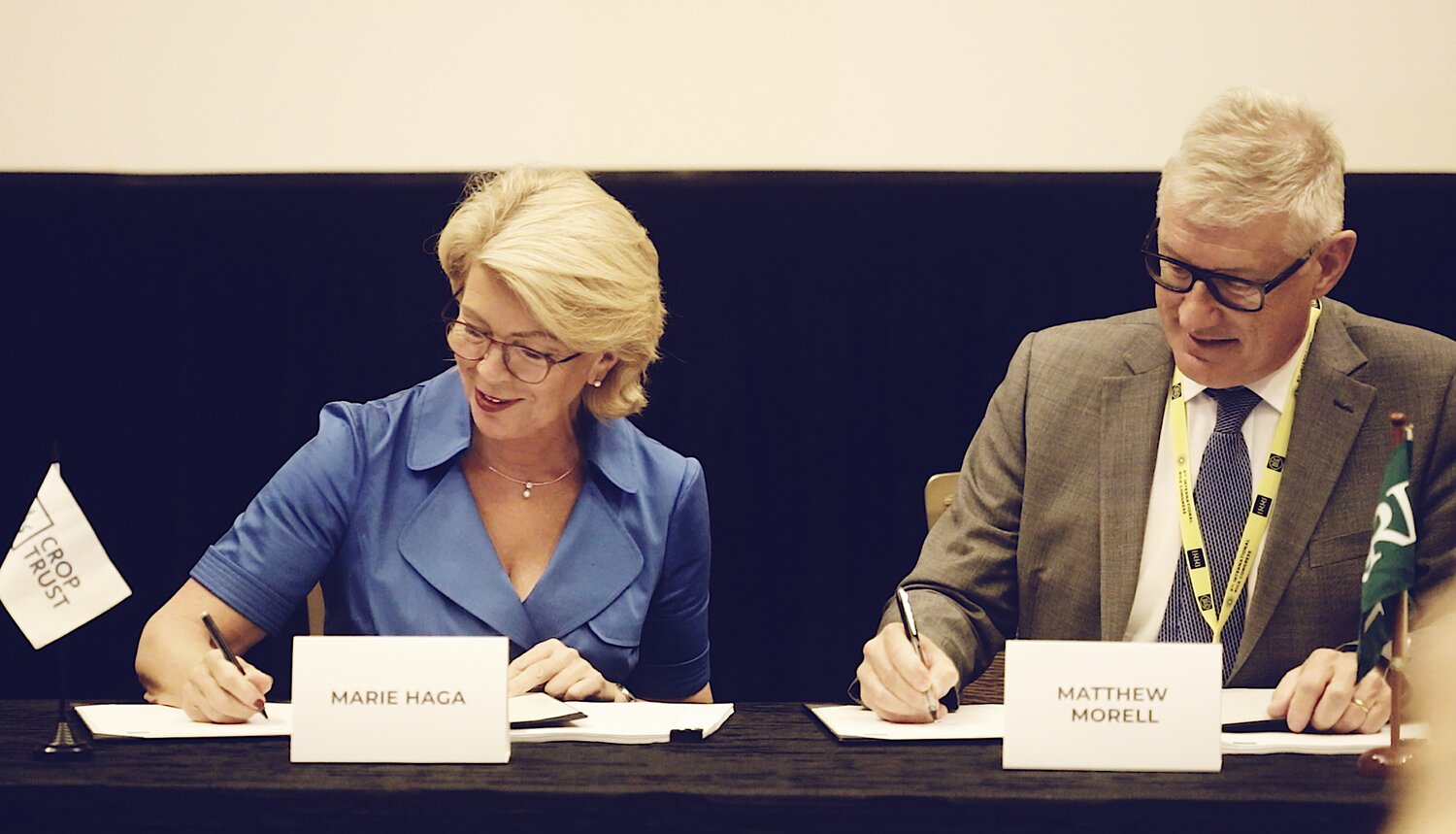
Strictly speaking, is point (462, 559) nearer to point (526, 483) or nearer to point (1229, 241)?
point (526, 483)

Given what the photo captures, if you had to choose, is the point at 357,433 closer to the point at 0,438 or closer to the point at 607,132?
the point at 607,132

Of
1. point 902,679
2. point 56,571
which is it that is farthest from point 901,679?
point 56,571

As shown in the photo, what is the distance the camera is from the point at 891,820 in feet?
4.40

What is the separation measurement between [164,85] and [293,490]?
1.10 m

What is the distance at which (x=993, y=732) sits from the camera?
1.66 m

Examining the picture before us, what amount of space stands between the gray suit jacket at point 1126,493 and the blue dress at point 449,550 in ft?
1.40

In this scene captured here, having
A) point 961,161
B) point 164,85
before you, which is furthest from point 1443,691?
point 164,85

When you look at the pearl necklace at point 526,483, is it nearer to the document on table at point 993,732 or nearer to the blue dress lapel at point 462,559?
the blue dress lapel at point 462,559

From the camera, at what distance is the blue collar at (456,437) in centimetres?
231

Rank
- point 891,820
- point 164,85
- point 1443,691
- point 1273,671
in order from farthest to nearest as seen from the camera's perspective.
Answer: point 164,85, point 1273,671, point 891,820, point 1443,691

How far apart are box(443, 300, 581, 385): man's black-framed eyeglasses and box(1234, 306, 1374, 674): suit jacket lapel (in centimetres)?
108

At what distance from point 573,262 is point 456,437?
1.14 feet

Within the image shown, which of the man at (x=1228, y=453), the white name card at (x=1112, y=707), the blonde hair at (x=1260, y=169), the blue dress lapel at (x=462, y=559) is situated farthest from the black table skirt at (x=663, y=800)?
the blonde hair at (x=1260, y=169)

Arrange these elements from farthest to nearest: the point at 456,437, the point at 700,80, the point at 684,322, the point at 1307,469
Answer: the point at 684,322
the point at 700,80
the point at 456,437
the point at 1307,469
